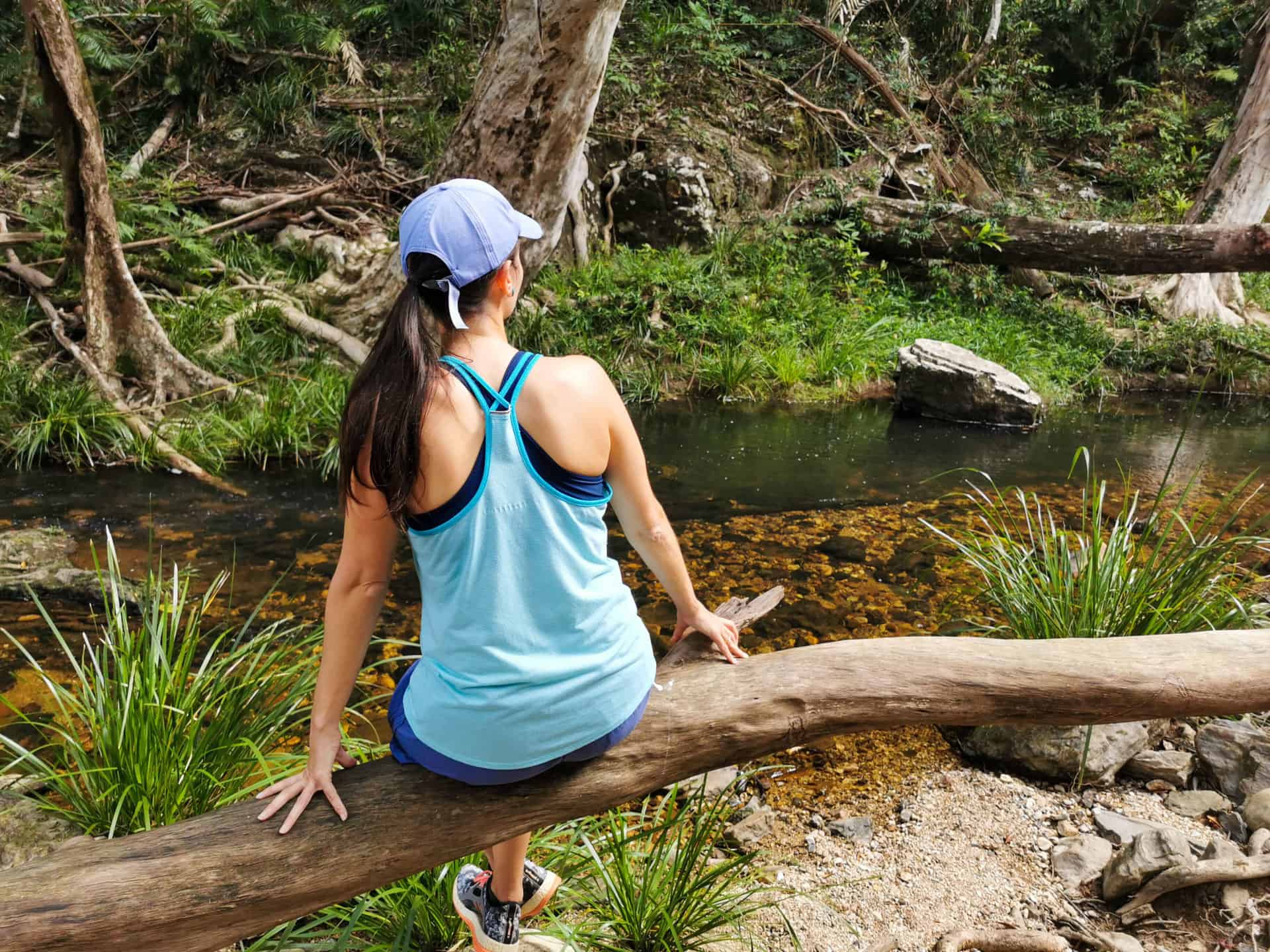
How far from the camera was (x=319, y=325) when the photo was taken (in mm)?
7262

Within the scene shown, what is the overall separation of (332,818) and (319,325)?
632 cm

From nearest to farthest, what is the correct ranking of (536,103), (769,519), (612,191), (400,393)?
(400,393) < (536,103) < (769,519) < (612,191)

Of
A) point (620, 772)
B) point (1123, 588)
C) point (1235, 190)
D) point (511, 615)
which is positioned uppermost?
point (1235, 190)

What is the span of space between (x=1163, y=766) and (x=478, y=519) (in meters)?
2.63

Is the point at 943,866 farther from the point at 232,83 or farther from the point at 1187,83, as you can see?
the point at 1187,83

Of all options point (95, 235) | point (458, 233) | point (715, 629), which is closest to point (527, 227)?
point (458, 233)

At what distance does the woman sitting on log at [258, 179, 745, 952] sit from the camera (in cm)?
143

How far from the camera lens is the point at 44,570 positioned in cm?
417

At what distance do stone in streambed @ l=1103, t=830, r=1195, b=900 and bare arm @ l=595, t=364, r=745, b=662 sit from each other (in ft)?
4.06

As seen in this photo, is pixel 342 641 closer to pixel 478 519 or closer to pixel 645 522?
pixel 478 519

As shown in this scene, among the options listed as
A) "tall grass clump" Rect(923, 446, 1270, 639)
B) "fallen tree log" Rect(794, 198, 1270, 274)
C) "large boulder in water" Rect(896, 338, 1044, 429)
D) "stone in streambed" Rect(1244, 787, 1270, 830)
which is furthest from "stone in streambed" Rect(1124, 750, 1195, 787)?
"fallen tree log" Rect(794, 198, 1270, 274)

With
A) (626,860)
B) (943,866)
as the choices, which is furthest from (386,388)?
(943,866)

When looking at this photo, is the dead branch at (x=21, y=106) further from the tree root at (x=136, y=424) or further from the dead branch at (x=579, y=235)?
the dead branch at (x=579, y=235)

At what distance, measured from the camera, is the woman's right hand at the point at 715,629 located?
190 cm
